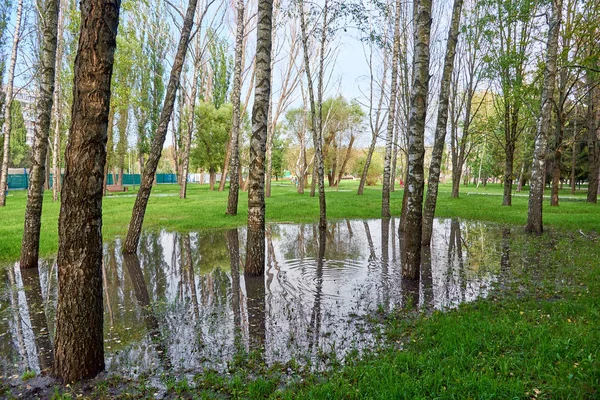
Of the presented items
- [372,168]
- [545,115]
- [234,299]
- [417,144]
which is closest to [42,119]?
[234,299]

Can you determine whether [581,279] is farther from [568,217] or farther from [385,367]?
[568,217]

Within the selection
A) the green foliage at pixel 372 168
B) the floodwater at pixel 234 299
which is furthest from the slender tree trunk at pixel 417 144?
the green foliage at pixel 372 168

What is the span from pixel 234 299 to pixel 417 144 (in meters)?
4.23

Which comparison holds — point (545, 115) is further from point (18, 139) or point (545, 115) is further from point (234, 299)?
point (18, 139)

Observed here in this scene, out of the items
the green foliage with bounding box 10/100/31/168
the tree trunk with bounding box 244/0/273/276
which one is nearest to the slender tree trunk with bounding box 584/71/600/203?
the tree trunk with bounding box 244/0/273/276

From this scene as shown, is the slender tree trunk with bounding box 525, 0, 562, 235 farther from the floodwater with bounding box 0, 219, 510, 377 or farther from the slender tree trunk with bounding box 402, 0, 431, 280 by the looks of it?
the slender tree trunk with bounding box 402, 0, 431, 280

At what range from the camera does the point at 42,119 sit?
7113 mm

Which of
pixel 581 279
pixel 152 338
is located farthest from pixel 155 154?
pixel 581 279

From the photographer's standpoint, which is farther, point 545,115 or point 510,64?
point 510,64

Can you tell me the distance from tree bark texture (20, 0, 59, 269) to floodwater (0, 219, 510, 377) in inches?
45.3

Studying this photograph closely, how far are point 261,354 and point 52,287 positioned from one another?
4576 mm

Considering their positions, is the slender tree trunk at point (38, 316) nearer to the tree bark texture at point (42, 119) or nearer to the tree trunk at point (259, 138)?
the tree bark texture at point (42, 119)

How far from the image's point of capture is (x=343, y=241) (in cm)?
1138

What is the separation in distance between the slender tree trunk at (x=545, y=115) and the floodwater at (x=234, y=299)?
2320mm
